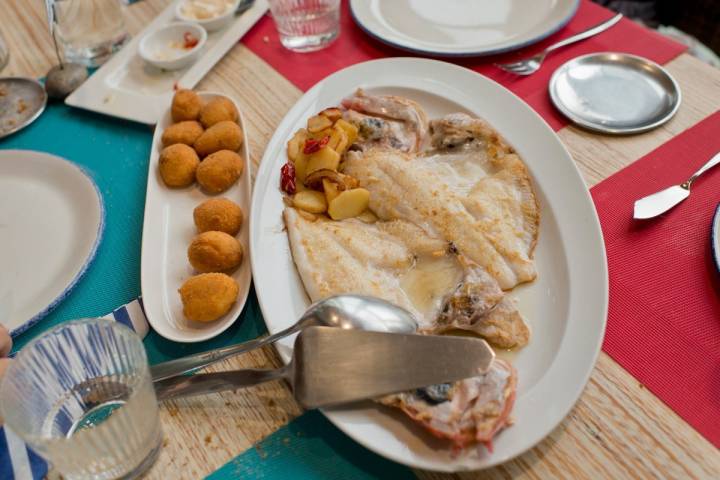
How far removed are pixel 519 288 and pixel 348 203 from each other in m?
0.51

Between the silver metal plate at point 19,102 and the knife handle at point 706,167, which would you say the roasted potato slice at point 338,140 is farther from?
the silver metal plate at point 19,102

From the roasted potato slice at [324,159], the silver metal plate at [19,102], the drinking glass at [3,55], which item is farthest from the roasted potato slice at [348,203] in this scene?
the drinking glass at [3,55]

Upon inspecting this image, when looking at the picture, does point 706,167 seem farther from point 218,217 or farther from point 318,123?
point 218,217

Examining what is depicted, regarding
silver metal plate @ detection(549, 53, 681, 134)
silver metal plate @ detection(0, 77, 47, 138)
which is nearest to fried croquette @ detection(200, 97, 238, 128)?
silver metal plate @ detection(0, 77, 47, 138)

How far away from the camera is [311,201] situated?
1.56m

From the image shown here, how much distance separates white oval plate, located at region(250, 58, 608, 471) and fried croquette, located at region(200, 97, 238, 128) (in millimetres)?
218

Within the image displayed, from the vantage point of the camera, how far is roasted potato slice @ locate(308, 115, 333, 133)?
1.67 metres

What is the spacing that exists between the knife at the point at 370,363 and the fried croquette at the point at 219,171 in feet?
2.34

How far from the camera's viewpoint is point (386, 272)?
1.41 m

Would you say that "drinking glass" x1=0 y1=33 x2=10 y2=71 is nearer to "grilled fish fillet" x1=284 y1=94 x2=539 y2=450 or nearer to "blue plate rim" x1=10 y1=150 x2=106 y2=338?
"blue plate rim" x1=10 y1=150 x2=106 y2=338

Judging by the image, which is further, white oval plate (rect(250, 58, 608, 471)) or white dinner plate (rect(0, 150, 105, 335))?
white dinner plate (rect(0, 150, 105, 335))

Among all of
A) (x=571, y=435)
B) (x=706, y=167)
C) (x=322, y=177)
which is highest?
(x=322, y=177)

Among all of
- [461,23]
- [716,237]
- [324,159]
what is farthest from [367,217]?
[461,23]

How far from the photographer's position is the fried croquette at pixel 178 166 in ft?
5.61
